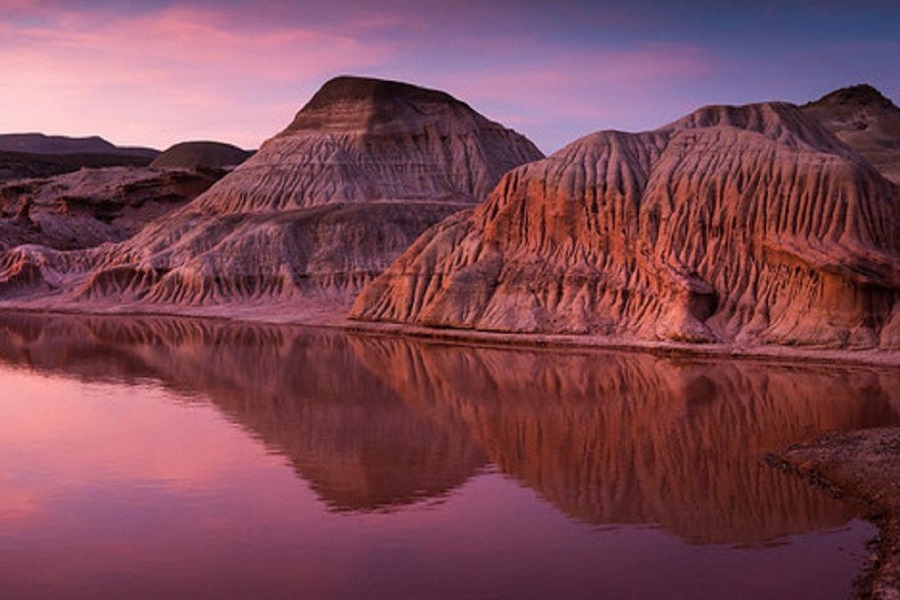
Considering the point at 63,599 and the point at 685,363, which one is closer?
the point at 63,599

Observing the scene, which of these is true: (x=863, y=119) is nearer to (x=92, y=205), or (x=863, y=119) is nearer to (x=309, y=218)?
(x=309, y=218)

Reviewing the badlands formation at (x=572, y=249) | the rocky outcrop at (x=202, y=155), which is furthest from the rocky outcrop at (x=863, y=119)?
the rocky outcrop at (x=202, y=155)

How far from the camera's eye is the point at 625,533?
49.4 ft

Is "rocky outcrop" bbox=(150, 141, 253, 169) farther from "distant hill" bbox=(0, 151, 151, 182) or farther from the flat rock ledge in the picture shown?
the flat rock ledge

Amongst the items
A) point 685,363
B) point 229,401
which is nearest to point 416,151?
point 685,363

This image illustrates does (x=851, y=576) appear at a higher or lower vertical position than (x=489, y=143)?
lower

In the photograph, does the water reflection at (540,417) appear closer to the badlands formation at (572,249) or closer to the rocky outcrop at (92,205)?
the badlands formation at (572,249)

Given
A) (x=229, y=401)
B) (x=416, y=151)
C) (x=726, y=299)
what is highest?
(x=416, y=151)

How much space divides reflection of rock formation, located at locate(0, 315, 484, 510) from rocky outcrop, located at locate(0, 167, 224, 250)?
30.1 m

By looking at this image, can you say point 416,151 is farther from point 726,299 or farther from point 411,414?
point 411,414

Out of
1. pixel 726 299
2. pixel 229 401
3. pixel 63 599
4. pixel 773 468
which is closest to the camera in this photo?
pixel 63 599

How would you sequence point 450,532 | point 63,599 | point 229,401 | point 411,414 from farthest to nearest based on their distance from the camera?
1. point 229,401
2. point 411,414
3. point 450,532
4. point 63,599

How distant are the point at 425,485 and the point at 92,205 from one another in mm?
78780

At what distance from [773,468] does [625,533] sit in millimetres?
5003
